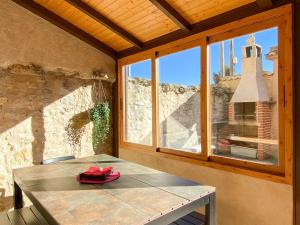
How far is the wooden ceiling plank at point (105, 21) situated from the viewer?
301 centimetres

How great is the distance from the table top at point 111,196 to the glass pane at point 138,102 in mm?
1512

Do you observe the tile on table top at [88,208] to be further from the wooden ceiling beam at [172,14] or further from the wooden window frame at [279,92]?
the wooden ceiling beam at [172,14]

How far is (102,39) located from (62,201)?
9.99 feet

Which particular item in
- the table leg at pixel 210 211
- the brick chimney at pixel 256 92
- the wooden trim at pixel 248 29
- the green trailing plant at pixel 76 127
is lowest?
the table leg at pixel 210 211

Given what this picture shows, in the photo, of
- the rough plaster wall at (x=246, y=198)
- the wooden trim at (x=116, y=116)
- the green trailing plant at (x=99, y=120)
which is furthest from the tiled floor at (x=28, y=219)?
the wooden trim at (x=116, y=116)

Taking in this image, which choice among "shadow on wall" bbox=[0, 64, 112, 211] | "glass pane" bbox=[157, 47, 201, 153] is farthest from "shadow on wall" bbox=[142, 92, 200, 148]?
"shadow on wall" bbox=[0, 64, 112, 211]

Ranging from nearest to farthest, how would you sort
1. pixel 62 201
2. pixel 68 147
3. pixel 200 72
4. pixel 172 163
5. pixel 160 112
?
pixel 62 201 < pixel 200 72 < pixel 172 163 < pixel 160 112 < pixel 68 147

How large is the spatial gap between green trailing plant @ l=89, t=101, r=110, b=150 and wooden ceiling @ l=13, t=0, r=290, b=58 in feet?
3.40

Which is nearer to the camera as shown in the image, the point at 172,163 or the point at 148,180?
the point at 148,180

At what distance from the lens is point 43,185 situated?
76.6 inches

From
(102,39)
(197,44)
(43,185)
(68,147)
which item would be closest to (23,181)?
(43,185)

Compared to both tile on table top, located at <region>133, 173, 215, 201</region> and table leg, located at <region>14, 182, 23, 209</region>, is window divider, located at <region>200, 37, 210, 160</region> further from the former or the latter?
table leg, located at <region>14, 182, 23, 209</region>

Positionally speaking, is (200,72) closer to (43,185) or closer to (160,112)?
(160,112)

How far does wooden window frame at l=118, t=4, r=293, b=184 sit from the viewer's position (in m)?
2.09
